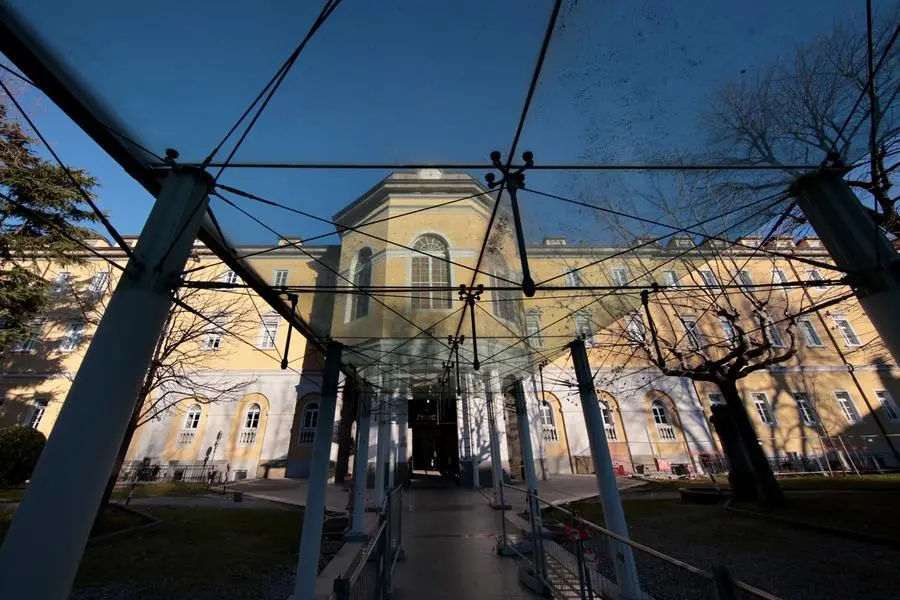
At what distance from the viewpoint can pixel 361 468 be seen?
30.3ft

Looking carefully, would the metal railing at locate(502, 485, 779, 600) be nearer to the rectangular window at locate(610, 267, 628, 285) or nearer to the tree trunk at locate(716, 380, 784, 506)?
the rectangular window at locate(610, 267, 628, 285)

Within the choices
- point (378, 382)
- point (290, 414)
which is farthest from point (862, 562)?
point (290, 414)

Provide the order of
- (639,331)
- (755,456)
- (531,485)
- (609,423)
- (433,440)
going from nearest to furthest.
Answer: (531,485), (755,456), (639,331), (609,423), (433,440)

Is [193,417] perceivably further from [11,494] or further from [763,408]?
[763,408]

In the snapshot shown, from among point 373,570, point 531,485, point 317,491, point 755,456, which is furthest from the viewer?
point 755,456

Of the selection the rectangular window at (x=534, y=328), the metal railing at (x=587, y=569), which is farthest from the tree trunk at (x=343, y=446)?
the metal railing at (x=587, y=569)

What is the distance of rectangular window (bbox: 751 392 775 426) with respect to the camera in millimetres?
22625

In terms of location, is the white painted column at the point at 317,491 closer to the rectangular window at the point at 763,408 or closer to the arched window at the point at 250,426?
the arched window at the point at 250,426

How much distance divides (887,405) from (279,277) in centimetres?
3539

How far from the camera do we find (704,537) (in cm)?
793

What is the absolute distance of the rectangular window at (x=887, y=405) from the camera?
875 inches

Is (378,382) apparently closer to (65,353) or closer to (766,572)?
(766,572)

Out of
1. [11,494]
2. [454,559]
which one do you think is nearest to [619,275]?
[454,559]

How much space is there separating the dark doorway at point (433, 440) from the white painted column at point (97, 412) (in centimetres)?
1943
